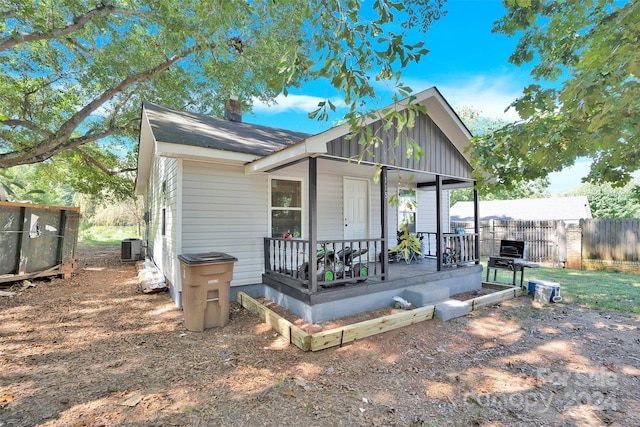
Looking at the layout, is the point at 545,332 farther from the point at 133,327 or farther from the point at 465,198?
the point at 465,198

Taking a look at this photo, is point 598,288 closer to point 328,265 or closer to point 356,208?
point 356,208

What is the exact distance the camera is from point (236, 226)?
6059 millimetres

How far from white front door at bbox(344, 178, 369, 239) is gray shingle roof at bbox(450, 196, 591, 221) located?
14635 millimetres

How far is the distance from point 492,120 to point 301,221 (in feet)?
112

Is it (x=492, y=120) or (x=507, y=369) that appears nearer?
(x=507, y=369)

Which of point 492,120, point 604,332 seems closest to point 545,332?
point 604,332

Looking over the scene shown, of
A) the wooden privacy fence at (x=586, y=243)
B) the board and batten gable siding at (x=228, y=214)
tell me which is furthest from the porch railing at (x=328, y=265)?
the wooden privacy fence at (x=586, y=243)

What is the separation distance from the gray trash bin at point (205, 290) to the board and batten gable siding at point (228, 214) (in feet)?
3.37

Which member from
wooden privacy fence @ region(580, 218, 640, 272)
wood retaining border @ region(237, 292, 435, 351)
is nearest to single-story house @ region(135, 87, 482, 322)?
wood retaining border @ region(237, 292, 435, 351)

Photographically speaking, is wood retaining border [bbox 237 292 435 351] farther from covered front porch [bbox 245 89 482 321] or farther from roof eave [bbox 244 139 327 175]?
roof eave [bbox 244 139 327 175]

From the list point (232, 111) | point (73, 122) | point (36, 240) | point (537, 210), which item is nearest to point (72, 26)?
point (73, 122)

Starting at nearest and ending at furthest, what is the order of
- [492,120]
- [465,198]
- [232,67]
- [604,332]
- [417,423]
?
[417,423] < [604,332] < [232,67] < [492,120] < [465,198]

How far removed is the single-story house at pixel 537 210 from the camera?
17.4 meters

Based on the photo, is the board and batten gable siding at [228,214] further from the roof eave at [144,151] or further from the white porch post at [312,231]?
the white porch post at [312,231]
